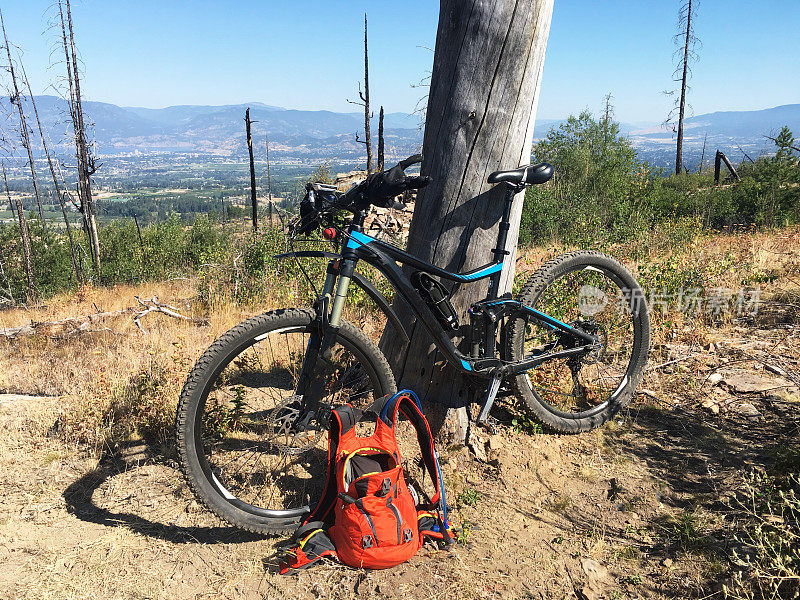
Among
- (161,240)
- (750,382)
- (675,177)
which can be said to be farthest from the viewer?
(161,240)

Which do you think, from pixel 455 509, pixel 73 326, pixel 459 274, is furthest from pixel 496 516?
pixel 73 326

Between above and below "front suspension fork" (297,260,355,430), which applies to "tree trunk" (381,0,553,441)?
above

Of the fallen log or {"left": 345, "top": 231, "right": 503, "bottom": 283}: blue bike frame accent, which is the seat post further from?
the fallen log

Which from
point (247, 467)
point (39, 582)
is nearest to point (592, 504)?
point (247, 467)

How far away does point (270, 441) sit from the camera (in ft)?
10.7

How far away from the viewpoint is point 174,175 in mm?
150875

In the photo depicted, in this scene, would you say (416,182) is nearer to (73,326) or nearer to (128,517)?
(128,517)

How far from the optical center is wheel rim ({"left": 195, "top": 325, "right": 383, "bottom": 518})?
2.72 m

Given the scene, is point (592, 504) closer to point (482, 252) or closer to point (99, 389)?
point (482, 252)

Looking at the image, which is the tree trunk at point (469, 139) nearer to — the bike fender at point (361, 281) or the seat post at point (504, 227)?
the seat post at point (504, 227)

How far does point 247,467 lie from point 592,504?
2.16 meters

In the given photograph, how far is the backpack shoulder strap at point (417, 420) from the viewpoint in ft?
8.77
